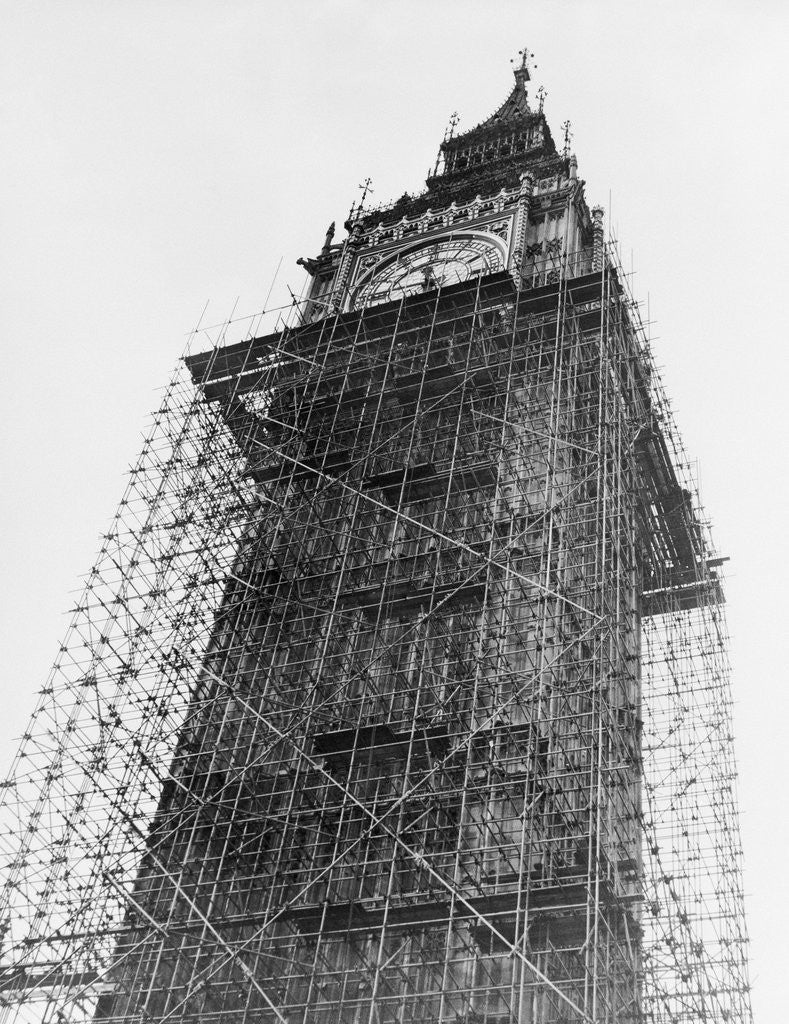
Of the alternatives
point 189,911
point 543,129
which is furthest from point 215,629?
point 543,129

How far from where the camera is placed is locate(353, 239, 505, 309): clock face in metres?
44.3

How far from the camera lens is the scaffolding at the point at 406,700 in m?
25.8

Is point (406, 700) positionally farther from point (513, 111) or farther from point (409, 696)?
point (513, 111)

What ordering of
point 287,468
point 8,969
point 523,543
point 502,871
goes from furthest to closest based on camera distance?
point 287,468
point 523,543
point 8,969
point 502,871

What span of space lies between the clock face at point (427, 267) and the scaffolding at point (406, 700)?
4.38 m

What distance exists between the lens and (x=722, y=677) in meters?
37.5

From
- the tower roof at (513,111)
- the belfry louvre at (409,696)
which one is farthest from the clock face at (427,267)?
the tower roof at (513,111)

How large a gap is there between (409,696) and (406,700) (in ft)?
1.52

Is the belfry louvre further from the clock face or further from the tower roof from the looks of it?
the tower roof

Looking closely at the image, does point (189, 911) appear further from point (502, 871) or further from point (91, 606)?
point (91, 606)

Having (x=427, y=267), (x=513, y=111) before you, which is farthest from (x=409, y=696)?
(x=513, y=111)

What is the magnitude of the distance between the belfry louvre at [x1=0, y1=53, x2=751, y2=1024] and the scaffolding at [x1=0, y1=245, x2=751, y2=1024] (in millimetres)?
96

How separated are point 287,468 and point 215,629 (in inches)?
201

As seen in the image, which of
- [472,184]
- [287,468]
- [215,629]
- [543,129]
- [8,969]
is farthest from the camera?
[543,129]
